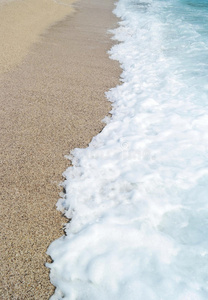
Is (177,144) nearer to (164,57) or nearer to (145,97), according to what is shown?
(145,97)

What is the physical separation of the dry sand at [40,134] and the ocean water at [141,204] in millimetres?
156

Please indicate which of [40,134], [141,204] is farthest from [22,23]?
[141,204]

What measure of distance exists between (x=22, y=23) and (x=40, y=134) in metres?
6.66

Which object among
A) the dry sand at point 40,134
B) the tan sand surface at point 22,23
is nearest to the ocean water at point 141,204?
the dry sand at point 40,134

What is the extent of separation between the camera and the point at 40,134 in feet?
12.1

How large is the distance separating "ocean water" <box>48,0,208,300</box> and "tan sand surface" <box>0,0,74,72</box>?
2.69 m

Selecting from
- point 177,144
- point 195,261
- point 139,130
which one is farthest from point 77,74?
point 195,261

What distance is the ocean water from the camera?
2.11 m

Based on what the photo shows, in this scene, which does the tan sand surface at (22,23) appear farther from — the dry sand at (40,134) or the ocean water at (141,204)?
the ocean water at (141,204)

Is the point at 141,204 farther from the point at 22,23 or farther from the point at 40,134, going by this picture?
the point at 22,23

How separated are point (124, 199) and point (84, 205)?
39cm

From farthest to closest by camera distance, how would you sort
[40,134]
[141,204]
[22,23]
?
[22,23], [40,134], [141,204]

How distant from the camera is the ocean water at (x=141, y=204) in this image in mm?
2107

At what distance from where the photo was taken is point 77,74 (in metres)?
5.67
